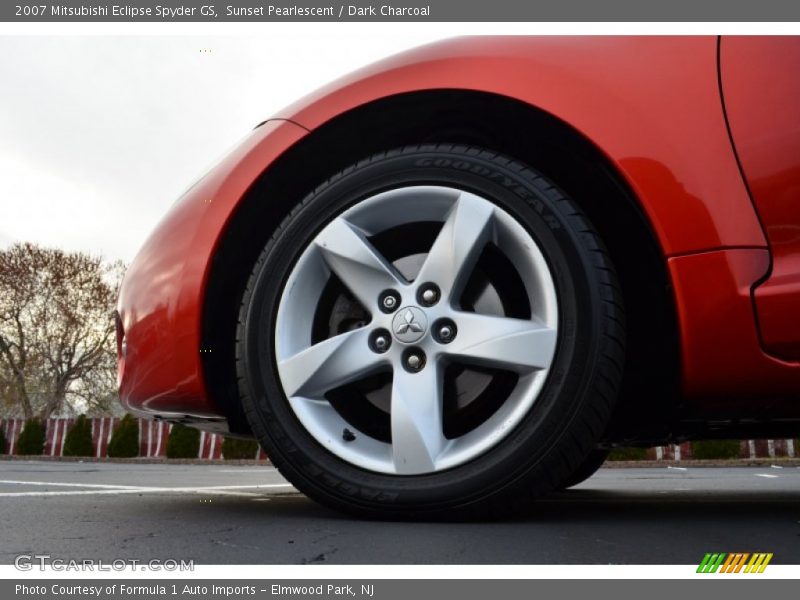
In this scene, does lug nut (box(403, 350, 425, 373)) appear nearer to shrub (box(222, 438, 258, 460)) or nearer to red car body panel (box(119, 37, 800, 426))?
red car body panel (box(119, 37, 800, 426))

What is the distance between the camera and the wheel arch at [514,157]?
173 cm

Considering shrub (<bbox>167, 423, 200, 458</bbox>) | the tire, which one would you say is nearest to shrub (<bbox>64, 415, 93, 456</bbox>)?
shrub (<bbox>167, 423, 200, 458</bbox>)

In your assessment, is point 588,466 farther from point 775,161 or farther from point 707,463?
point 707,463

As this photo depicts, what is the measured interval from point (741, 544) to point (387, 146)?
1234 mm

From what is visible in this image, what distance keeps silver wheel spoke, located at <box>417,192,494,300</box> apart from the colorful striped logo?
74cm

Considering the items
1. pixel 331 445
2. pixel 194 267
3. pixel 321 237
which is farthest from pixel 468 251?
pixel 194 267

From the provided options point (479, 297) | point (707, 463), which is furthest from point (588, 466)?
point (707, 463)

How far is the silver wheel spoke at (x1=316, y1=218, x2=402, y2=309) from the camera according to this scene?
1.72m

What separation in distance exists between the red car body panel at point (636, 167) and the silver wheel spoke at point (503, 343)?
0.96 feet

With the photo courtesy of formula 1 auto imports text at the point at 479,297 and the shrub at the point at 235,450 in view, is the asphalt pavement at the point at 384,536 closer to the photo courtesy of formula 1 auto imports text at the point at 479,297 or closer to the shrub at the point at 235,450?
the photo courtesy of formula 1 auto imports text at the point at 479,297

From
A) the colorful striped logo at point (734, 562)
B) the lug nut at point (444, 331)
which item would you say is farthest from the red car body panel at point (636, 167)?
the lug nut at point (444, 331)

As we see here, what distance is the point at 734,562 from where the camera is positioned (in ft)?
4.01

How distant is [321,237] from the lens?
176 centimetres

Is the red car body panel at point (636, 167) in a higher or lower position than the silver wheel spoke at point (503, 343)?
higher
